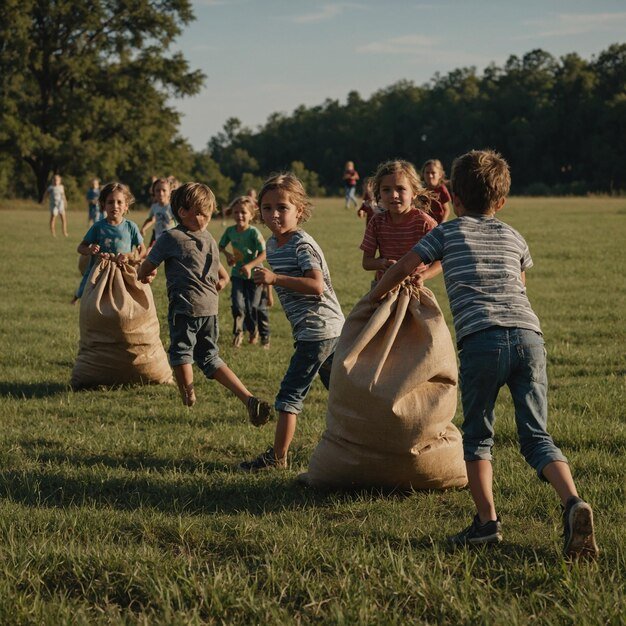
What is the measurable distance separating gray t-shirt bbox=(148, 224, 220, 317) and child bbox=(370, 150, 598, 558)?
2736mm

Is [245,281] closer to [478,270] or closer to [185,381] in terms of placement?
[185,381]

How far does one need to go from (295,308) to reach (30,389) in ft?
10.7

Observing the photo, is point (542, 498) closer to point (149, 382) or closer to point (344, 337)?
point (344, 337)

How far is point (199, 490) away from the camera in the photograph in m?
4.81

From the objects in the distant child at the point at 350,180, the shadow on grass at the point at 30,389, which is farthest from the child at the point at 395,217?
the distant child at the point at 350,180

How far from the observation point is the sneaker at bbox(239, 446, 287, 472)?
528 centimetres

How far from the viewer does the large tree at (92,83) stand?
53281mm

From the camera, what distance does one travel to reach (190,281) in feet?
21.8

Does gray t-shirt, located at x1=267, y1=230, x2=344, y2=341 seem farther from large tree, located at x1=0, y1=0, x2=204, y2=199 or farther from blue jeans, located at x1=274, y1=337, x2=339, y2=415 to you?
large tree, located at x1=0, y1=0, x2=204, y2=199

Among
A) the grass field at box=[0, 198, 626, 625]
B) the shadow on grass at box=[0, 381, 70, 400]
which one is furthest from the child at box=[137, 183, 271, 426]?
the shadow on grass at box=[0, 381, 70, 400]

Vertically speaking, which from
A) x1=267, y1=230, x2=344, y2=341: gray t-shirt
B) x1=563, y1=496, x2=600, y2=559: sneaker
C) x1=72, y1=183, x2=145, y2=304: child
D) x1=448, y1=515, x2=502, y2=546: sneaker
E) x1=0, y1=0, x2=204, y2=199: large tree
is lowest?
x1=448, y1=515, x2=502, y2=546: sneaker

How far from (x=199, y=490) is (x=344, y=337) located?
111 centimetres

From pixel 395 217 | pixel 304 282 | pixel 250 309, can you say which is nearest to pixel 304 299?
pixel 304 282

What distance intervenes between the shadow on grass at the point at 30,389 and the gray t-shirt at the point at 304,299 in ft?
9.61
